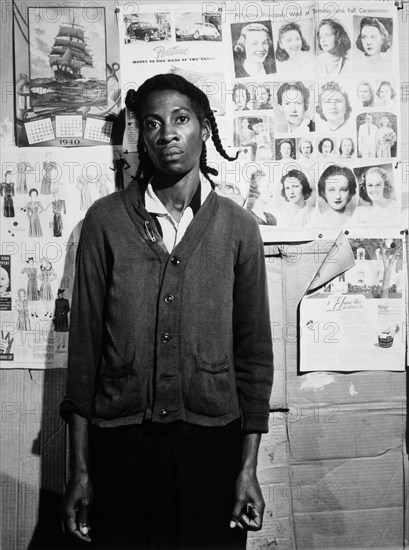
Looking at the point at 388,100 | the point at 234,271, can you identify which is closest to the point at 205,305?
the point at 234,271

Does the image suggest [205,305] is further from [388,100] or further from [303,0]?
[303,0]

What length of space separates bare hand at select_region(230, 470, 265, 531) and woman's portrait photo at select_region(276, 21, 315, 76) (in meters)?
0.95

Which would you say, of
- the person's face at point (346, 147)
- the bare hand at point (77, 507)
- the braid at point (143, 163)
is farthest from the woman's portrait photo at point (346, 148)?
the bare hand at point (77, 507)

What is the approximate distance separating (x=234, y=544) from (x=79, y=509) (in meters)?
0.34

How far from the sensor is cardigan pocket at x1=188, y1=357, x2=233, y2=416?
115 centimetres

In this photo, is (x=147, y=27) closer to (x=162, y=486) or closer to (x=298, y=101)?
(x=298, y=101)

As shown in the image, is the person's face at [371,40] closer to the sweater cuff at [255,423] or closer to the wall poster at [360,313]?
the wall poster at [360,313]

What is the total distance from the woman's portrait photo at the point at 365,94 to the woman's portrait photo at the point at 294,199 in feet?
0.76

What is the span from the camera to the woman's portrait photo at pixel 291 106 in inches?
54.2

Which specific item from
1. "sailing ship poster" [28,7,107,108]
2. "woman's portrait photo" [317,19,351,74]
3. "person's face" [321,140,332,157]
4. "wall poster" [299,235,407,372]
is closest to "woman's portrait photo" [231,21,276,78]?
"woman's portrait photo" [317,19,351,74]

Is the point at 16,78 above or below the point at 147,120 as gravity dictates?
above

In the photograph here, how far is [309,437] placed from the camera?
1.39 meters

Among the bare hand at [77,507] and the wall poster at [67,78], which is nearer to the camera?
the bare hand at [77,507]

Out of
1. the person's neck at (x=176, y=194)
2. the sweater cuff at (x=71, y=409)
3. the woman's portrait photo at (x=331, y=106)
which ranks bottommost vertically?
the sweater cuff at (x=71, y=409)
